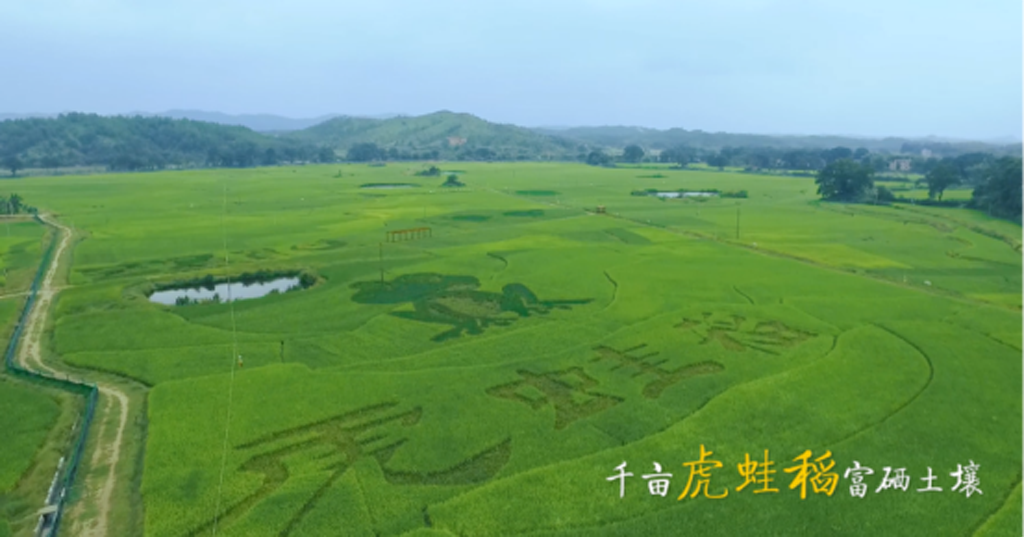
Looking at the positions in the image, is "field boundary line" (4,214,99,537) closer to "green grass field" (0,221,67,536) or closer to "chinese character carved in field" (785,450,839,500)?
"green grass field" (0,221,67,536)

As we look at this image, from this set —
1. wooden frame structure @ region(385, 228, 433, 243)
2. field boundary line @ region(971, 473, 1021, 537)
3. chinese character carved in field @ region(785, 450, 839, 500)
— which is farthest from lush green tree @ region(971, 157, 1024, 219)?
chinese character carved in field @ region(785, 450, 839, 500)

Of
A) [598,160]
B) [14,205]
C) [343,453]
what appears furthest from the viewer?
[598,160]

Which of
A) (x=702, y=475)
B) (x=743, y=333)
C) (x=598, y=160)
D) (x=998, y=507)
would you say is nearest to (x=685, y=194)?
(x=743, y=333)

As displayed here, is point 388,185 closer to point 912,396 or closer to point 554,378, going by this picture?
point 554,378

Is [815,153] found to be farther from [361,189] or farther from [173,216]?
[173,216]

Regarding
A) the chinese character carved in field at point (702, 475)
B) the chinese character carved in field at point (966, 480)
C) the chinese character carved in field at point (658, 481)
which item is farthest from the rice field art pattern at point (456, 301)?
the chinese character carved in field at point (966, 480)

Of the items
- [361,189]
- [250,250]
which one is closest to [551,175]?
[361,189]

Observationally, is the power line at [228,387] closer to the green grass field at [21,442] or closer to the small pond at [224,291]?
the small pond at [224,291]
